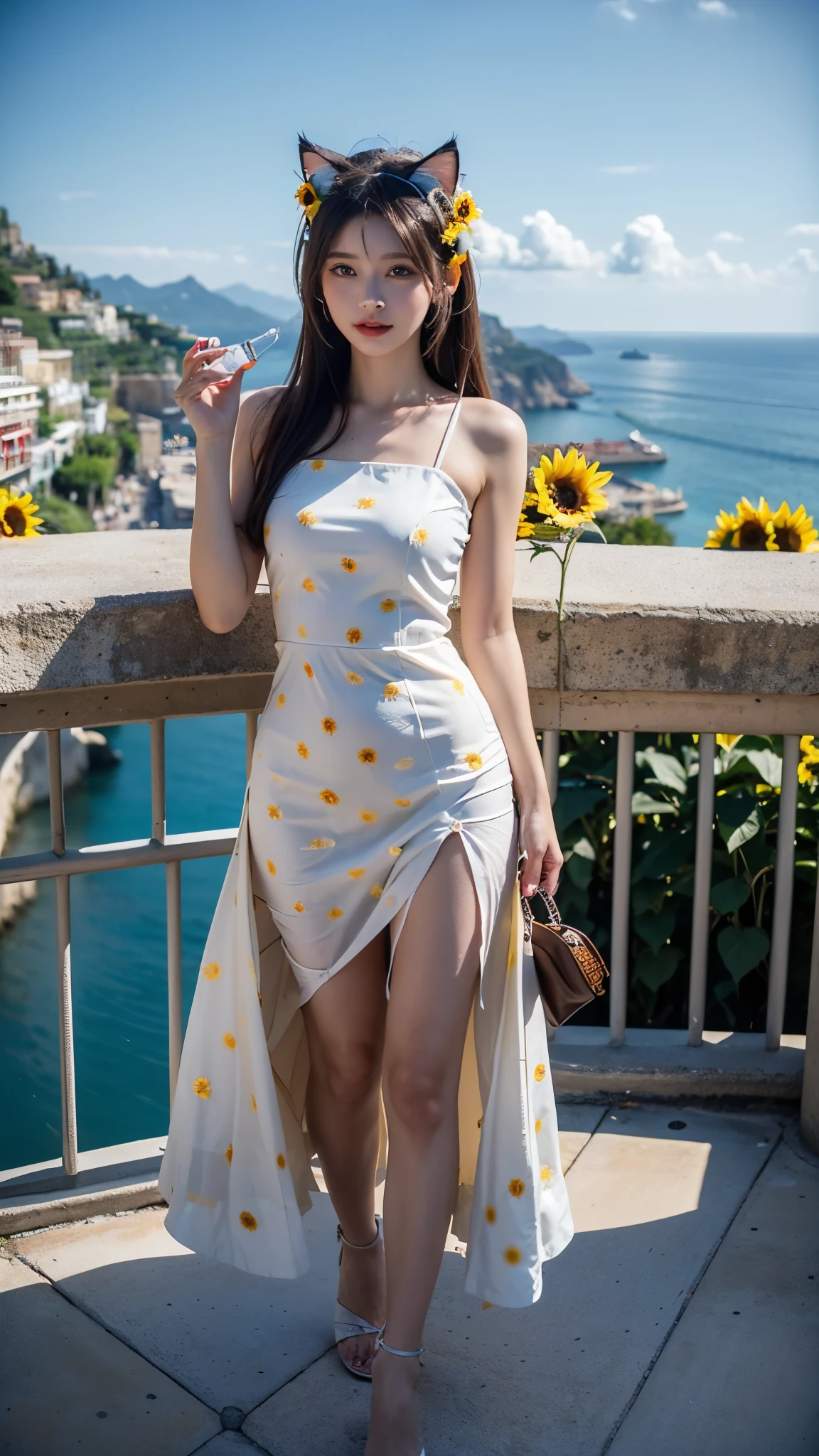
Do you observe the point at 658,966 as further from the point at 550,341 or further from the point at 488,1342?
the point at 550,341

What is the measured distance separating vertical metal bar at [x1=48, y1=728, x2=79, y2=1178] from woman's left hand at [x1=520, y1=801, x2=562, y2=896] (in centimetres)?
74

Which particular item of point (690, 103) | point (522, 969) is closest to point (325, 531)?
point (522, 969)

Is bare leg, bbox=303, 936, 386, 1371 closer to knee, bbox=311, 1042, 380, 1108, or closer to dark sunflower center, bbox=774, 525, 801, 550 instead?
knee, bbox=311, 1042, 380, 1108

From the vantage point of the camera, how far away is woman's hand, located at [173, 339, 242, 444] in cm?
160

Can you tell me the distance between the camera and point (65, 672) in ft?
5.66

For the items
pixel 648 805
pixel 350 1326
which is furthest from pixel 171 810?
pixel 350 1326

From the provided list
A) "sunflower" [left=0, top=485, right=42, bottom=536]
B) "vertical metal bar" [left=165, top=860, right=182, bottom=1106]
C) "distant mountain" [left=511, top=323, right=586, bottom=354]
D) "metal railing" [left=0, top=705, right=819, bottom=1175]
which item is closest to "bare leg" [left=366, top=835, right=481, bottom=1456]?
"metal railing" [left=0, top=705, right=819, bottom=1175]

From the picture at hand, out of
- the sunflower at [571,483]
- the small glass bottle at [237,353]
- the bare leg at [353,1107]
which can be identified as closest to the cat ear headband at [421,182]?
the small glass bottle at [237,353]

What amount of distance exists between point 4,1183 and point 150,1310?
1.24 feet

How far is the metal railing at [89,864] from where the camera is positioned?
1.93 meters

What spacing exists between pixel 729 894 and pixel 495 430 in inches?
51.2

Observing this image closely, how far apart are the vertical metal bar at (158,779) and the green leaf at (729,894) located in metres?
1.19

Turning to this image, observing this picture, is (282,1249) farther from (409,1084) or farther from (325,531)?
(325,531)

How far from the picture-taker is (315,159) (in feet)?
5.33
